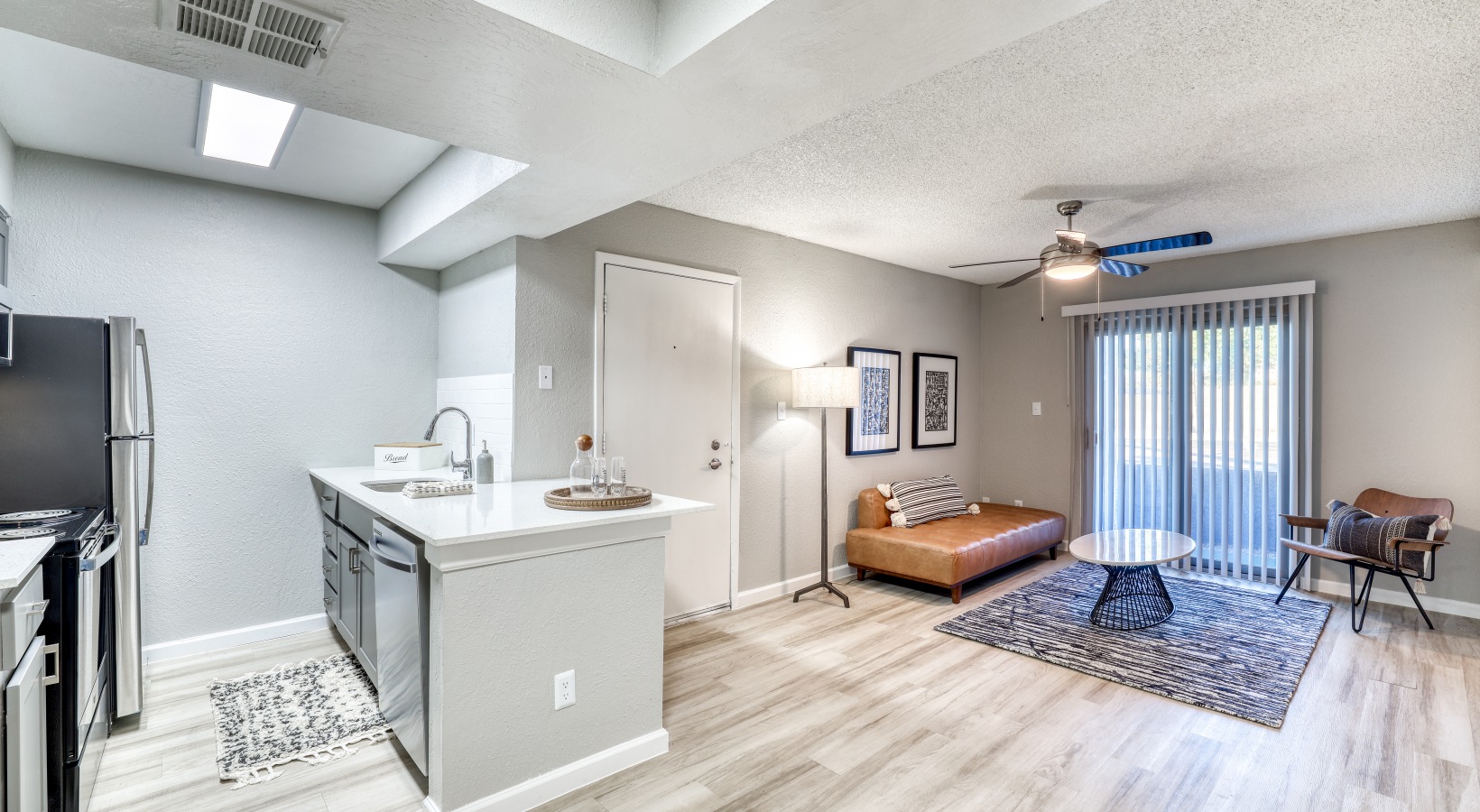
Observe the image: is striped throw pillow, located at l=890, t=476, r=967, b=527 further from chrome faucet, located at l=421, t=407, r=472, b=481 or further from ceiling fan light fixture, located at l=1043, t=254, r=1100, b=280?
chrome faucet, located at l=421, t=407, r=472, b=481

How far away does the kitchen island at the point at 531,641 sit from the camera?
2.00 m

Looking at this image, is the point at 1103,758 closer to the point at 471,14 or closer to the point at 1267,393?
the point at 471,14

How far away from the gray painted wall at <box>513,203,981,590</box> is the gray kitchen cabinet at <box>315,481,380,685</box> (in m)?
0.72

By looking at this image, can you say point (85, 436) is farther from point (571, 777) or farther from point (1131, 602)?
point (1131, 602)

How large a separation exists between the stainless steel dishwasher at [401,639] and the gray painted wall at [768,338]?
882 millimetres

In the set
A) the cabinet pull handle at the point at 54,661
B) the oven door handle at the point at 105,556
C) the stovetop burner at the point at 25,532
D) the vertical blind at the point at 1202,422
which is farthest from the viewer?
the vertical blind at the point at 1202,422

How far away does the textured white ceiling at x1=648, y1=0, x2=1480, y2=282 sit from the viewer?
200cm

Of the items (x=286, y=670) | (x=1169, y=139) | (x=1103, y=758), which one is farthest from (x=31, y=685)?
(x=1169, y=139)

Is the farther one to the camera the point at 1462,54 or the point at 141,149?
the point at 141,149

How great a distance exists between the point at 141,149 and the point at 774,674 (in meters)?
3.61

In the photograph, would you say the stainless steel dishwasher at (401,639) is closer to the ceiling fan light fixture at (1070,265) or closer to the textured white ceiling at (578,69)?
the textured white ceiling at (578,69)

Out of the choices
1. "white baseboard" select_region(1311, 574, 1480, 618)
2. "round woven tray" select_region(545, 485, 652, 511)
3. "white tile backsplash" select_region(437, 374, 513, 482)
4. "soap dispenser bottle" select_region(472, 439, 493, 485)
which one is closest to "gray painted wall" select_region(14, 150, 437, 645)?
"white tile backsplash" select_region(437, 374, 513, 482)

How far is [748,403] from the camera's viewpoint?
423cm

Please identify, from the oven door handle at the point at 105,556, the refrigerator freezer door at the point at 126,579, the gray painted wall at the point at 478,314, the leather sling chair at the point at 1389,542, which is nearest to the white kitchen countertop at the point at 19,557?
the oven door handle at the point at 105,556
